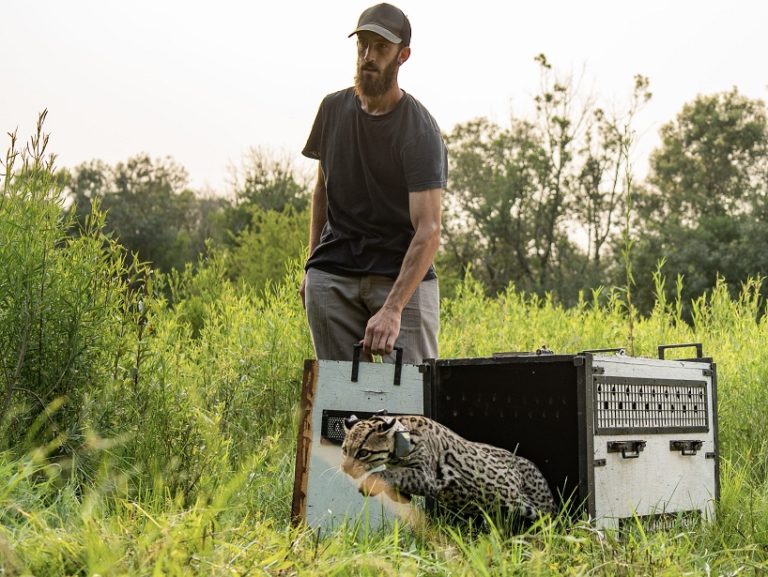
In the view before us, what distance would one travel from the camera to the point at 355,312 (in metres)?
4.27

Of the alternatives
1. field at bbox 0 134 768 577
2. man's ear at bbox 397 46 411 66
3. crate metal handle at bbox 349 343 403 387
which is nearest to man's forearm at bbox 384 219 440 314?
crate metal handle at bbox 349 343 403 387

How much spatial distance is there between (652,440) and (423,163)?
4.72 feet

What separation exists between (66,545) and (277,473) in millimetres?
2314

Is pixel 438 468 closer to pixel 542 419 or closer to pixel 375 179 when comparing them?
pixel 542 419

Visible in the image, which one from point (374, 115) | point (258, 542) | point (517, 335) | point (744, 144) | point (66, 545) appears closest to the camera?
point (66, 545)

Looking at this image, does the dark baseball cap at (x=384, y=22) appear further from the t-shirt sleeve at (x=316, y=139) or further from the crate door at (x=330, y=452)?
the crate door at (x=330, y=452)

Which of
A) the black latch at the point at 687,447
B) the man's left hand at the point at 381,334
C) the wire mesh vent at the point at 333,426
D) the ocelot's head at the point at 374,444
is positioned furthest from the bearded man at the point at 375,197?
the black latch at the point at 687,447

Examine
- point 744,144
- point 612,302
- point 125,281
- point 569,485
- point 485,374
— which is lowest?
point 569,485

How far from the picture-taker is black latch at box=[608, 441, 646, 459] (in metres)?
3.48

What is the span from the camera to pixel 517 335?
8.20 m

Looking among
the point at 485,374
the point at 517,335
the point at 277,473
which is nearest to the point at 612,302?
the point at 517,335

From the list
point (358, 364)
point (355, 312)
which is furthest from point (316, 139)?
point (358, 364)

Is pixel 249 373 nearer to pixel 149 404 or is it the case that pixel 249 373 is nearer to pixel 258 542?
pixel 149 404

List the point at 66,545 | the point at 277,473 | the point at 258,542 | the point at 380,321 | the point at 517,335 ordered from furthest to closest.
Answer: the point at 517,335, the point at 277,473, the point at 380,321, the point at 258,542, the point at 66,545
